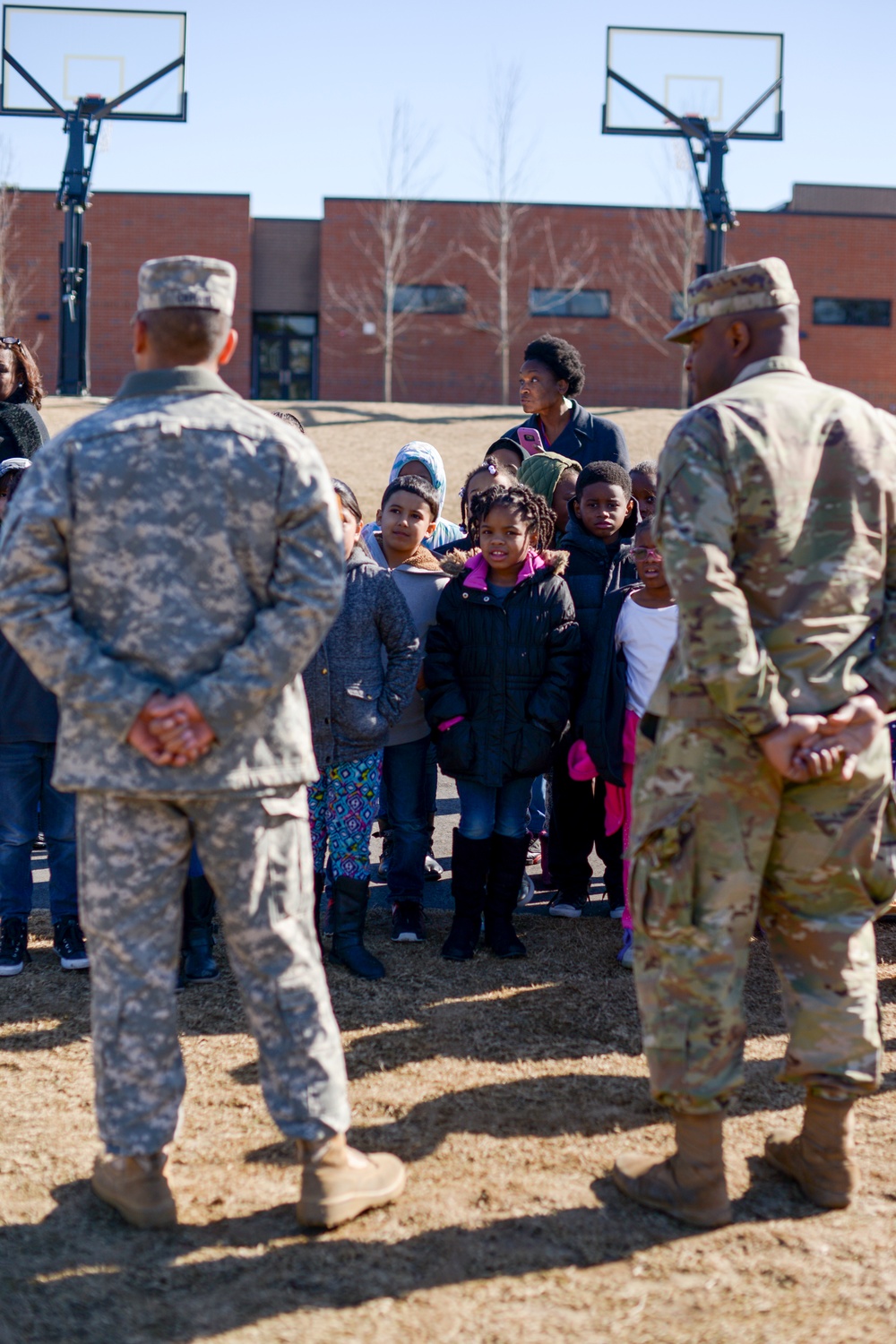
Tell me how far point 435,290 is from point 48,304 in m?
10.2

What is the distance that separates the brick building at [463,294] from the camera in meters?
34.6

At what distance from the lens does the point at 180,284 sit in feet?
10.1

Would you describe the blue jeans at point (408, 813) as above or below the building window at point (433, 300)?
below

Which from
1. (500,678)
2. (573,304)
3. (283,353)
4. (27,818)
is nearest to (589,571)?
(500,678)

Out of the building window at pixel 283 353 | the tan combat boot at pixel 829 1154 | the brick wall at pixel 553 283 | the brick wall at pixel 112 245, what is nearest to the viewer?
the tan combat boot at pixel 829 1154

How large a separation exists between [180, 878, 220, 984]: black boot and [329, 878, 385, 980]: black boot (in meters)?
0.49

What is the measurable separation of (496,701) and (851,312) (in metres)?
34.1

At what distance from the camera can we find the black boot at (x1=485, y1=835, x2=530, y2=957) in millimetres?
5438

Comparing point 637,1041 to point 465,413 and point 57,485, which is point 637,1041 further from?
point 465,413

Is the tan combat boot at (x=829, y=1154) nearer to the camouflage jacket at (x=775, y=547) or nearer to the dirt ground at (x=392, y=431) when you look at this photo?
the camouflage jacket at (x=775, y=547)

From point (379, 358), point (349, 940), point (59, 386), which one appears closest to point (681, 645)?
point (349, 940)

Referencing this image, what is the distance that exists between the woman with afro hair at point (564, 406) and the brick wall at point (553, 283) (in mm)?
29109

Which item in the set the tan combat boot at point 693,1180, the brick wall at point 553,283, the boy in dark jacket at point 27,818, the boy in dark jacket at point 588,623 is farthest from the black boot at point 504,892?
the brick wall at point 553,283

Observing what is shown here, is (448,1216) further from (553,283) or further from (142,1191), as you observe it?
(553,283)
